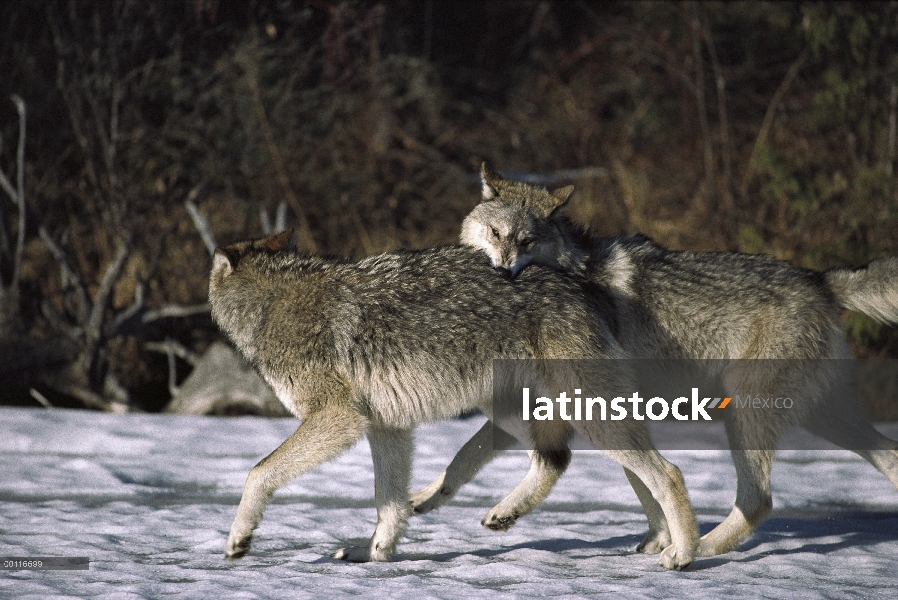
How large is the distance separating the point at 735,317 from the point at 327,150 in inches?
375

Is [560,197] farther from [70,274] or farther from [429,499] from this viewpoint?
[70,274]

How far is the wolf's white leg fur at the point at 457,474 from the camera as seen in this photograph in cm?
518

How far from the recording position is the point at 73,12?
8.96 m

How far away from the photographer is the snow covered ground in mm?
4102

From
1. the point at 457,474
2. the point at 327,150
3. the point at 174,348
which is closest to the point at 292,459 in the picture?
the point at 457,474

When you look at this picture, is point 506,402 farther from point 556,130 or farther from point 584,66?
point 584,66

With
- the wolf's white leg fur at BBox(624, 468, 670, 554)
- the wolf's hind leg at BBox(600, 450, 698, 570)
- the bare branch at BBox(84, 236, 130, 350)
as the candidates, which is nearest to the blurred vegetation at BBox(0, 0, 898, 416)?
the bare branch at BBox(84, 236, 130, 350)

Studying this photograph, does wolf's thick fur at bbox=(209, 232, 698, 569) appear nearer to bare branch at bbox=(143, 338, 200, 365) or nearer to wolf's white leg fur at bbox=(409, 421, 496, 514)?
wolf's white leg fur at bbox=(409, 421, 496, 514)

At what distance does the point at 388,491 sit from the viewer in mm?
4758

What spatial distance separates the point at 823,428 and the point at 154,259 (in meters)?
7.03

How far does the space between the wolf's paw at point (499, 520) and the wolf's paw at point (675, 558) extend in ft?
2.98

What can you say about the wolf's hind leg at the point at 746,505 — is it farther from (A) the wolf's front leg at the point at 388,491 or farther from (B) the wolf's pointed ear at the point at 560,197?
(B) the wolf's pointed ear at the point at 560,197

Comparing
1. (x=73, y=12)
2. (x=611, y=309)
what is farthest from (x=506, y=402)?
(x=73, y=12)

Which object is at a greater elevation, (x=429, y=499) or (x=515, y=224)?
(x=515, y=224)
